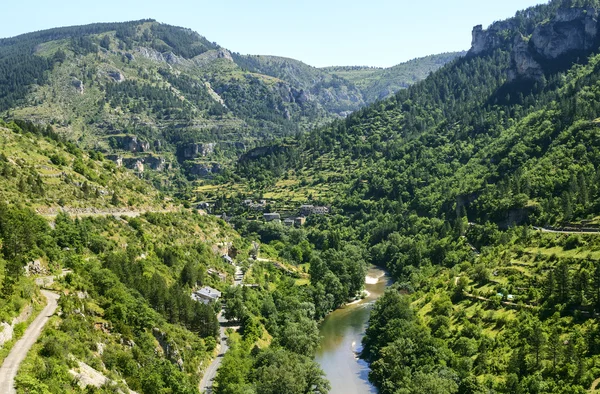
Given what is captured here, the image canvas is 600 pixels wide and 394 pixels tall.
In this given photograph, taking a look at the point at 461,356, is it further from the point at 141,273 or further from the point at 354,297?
the point at 354,297

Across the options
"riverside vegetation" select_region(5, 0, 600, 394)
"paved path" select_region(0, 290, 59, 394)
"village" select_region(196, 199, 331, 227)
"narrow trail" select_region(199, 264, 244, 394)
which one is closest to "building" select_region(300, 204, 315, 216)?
"village" select_region(196, 199, 331, 227)

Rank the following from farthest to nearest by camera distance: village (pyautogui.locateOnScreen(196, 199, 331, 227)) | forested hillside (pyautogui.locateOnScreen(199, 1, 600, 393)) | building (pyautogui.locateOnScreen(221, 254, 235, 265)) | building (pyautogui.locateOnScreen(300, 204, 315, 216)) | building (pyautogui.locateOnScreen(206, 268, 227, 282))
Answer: building (pyautogui.locateOnScreen(300, 204, 315, 216)), village (pyautogui.locateOnScreen(196, 199, 331, 227)), building (pyautogui.locateOnScreen(221, 254, 235, 265)), building (pyautogui.locateOnScreen(206, 268, 227, 282)), forested hillside (pyautogui.locateOnScreen(199, 1, 600, 393))

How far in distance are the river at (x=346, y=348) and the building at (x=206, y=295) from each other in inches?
693

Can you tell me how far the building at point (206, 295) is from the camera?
272 ft

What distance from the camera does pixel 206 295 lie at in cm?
8369

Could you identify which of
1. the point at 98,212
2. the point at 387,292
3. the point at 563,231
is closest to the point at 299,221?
the point at 387,292

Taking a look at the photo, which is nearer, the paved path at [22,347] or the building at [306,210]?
the paved path at [22,347]

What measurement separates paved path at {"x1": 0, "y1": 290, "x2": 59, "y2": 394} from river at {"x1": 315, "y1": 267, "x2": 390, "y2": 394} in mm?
37535

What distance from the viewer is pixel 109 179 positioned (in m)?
107

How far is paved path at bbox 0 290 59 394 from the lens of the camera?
120 feet

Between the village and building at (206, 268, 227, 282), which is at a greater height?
building at (206, 268, 227, 282)

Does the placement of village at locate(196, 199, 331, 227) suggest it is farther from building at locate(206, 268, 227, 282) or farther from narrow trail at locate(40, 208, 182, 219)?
narrow trail at locate(40, 208, 182, 219)

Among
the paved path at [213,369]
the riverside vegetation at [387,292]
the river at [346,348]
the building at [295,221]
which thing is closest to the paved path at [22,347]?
the riverside vegetation at [387,292]

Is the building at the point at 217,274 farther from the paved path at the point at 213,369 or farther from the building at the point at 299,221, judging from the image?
the building at the point at 299,221
